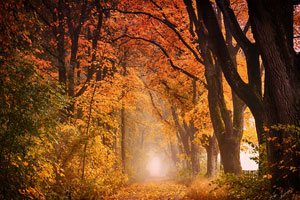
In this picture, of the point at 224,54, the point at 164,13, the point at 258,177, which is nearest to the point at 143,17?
the point at 164,13

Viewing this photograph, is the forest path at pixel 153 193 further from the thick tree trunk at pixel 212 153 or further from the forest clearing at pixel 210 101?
the thick tree trunk at pixel 212 153

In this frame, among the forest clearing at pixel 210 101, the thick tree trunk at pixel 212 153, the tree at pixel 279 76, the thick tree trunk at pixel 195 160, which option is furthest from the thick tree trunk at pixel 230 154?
the thick tree trunk at pixel 195 160

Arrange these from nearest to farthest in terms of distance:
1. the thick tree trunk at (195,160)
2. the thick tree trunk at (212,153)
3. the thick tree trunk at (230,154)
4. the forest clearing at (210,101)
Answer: the forest clearing at (210,101), the thick tree trunk at (230,154), the thick tree trunk at (212,153), the thick tree trunk at (195,160)

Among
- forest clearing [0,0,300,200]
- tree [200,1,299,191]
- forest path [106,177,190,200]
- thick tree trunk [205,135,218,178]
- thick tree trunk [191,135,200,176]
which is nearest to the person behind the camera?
forest clearing [0,0,300,200]

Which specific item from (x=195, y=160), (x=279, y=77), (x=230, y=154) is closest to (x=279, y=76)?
(x=279, y=77)

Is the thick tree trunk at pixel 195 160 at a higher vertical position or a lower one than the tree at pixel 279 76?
lower

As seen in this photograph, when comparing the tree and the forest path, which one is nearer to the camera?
the tree

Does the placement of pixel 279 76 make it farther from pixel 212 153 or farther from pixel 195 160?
pixel 195 160

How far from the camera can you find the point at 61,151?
6.94 metres

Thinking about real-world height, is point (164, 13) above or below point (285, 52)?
above

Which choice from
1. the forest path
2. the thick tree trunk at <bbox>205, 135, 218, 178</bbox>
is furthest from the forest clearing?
the thick tree trunk at <bbox>205, 135, 218, 178</bbox>

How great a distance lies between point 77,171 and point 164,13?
732cm

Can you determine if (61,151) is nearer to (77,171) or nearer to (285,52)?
(77,171)

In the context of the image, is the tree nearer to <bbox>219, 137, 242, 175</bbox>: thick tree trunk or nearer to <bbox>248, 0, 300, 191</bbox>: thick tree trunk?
<bbox>248, 0, 300, 191</bbox>: thick tree trunk
